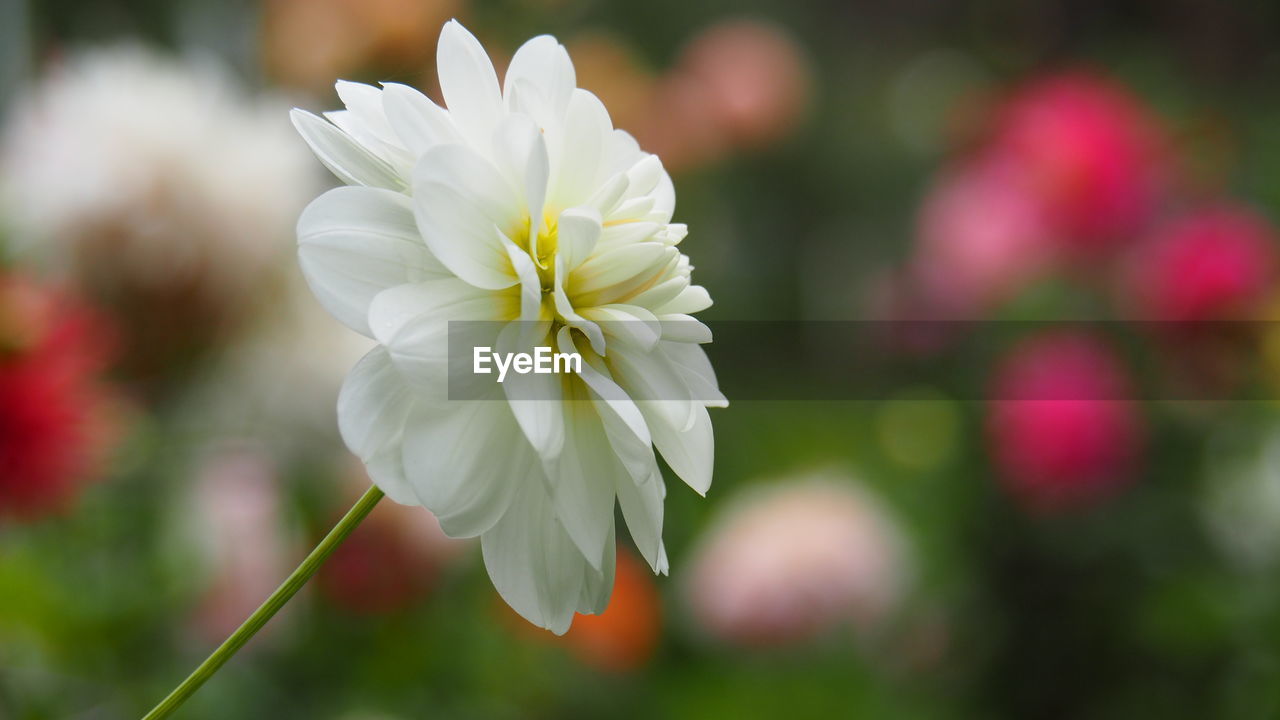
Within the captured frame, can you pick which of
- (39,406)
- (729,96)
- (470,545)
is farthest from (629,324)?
→ (729,96)

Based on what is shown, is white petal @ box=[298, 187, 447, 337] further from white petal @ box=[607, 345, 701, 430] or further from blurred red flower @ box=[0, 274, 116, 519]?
blurred red flower @ box=[0, 274, 116, 519]

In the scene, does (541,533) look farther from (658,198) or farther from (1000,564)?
(1000,564)

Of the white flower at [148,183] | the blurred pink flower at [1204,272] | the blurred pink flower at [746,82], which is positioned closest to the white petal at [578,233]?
the white flower at [148,183]

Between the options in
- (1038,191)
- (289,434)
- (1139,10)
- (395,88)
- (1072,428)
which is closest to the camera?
(395,88)

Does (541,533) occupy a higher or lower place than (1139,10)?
lower

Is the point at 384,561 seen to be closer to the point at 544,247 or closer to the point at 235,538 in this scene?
the point at 235,538

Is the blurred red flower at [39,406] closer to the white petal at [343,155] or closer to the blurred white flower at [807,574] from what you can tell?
the white petal at [343,155]

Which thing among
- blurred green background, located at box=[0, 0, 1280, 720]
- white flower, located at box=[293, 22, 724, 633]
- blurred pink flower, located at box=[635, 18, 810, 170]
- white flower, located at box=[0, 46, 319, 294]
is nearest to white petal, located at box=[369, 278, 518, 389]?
white flower, located at box=[293, 22, 724, 633]

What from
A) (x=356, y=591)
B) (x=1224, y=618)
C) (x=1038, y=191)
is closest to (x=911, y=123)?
(x=1038, y=191)
